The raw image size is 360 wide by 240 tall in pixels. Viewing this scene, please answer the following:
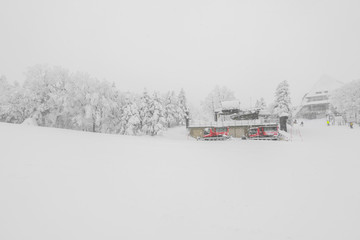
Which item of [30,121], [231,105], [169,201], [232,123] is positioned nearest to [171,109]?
[231,105]

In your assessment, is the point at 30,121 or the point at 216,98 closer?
the point at 30,121

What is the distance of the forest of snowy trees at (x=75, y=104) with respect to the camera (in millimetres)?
24484

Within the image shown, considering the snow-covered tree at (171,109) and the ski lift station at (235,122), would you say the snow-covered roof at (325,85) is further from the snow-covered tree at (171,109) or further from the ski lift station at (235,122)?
the snow-covered tree at (171,109)

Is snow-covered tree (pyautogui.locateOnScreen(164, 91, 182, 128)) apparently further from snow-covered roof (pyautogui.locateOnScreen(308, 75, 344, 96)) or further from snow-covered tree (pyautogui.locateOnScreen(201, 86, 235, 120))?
snow-covered roof (pyautogui.locateOnScreen(308, 75, 344, 96))

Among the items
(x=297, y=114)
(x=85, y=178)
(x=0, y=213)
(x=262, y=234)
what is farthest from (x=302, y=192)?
(x=297, y=114)

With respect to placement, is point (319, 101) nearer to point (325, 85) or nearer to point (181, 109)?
point (325, 85)

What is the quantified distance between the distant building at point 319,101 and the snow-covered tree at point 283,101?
104ft

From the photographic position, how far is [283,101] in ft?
104

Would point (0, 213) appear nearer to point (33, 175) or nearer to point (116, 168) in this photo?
point (33, 175)

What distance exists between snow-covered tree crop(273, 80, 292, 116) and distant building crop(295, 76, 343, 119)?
31.6m

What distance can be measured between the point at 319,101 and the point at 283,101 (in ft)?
120

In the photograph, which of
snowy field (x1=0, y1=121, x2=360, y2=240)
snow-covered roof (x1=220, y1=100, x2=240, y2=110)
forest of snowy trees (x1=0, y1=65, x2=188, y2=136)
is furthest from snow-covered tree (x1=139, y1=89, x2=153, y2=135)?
snowy field (x1=0, y1=121, x2=360, y2=240)

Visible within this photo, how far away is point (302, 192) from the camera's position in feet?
18.1

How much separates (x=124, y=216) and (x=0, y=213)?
9.55 feet
